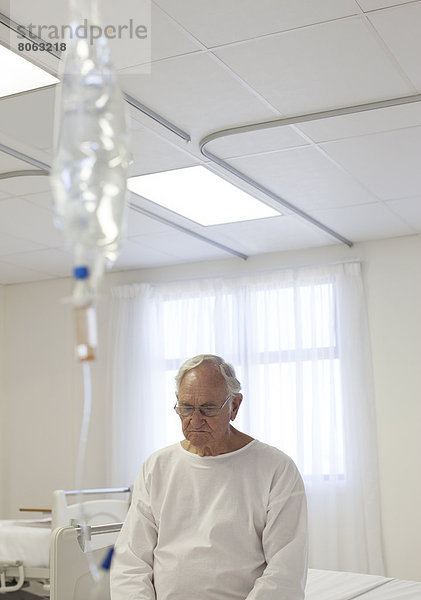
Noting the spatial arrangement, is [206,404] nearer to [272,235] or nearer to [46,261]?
[272,235]

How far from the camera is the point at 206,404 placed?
246 centimetres

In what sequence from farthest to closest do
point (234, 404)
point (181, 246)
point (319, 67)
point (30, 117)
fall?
point (181, 246)
point (30, 117)
point (319, 67)
point (234, 404)

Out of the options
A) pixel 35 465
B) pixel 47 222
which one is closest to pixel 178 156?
pixel 47 222

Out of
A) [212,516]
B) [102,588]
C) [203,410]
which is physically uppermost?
[203,410]

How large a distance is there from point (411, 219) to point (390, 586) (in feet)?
8.35

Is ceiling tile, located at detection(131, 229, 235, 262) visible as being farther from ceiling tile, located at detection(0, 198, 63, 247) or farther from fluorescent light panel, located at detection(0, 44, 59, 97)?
fluorescent light panel, located at detection(0, 44, 59, 97)

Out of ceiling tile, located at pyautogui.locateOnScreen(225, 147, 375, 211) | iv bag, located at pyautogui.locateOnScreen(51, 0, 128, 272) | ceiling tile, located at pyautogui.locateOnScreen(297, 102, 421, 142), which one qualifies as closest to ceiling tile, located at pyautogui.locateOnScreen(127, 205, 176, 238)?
ceiling tile, located at pyautogui.locateOnScreen(225, 147, 375, 211)

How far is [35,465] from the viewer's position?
256 inches

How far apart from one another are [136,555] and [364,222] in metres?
3.18

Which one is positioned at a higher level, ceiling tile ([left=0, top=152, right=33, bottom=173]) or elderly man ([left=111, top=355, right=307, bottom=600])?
ceiling tile ([left=0, top=152, right=33, bottom=173])

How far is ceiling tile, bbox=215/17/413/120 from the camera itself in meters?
2.65

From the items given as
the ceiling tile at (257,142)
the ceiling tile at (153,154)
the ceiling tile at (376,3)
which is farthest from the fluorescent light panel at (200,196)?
the ceiling tile at (376,3)

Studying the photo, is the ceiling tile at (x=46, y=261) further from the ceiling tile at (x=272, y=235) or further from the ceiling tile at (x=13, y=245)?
the ceiling tile at (x=272, y=235)

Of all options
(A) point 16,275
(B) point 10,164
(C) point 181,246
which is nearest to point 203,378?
(B) point 10,164
